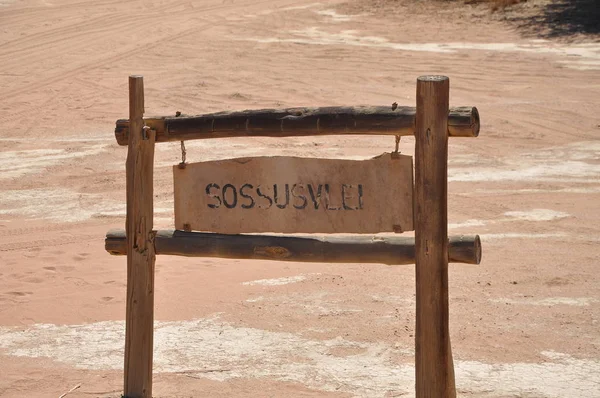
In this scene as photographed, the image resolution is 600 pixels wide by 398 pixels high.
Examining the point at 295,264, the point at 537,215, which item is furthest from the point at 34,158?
the point at 537,215

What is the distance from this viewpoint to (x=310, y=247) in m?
5.14

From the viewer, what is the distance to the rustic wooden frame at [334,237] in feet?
15.8

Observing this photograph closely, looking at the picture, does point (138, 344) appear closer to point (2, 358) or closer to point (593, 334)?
point (2, 358)

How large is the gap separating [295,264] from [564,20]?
42.7 ft

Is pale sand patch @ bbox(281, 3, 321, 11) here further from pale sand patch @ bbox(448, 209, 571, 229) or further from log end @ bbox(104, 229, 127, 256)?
log end @ bbox(104, 229, 127, 256)

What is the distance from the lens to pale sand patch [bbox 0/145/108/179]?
39.5ft

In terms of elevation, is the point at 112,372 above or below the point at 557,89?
below

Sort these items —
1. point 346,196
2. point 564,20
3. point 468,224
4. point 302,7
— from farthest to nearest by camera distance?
point 302,7, point 564,20, point 468,224, point 346,196

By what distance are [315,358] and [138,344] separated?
4.78ft

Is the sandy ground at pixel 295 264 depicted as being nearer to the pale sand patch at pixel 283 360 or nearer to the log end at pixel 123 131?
the pale sand patch at pixel 283 360

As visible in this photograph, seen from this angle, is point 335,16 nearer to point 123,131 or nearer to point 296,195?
point 123,131

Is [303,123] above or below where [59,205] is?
above

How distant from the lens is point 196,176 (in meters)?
5.29

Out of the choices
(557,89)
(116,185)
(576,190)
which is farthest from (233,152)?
A: (557,89)
